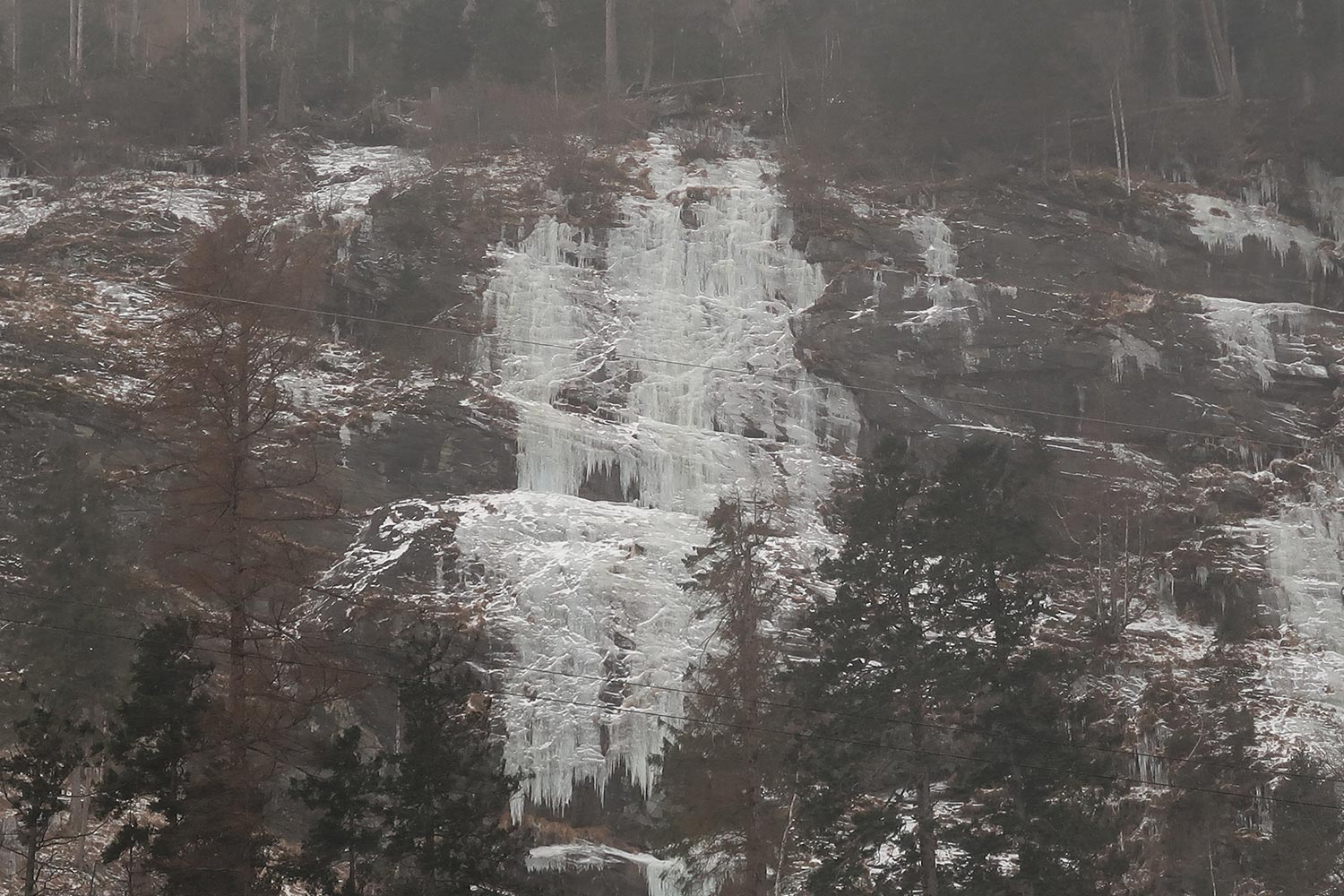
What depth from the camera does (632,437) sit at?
26891 mm

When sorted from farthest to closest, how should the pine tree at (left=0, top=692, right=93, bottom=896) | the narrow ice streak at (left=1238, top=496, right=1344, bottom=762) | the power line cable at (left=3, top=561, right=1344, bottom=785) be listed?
the narrow ice streak at (left=1238, top=496, right=1344, bottom=762), the power line cable at (left=3, top=561, right=1344, bottom=785), the pine tree at (left=0, top=692, right=93, bottom=896)

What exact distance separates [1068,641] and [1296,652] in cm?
414

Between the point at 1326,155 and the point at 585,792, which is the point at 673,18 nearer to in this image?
the point at 1326,155

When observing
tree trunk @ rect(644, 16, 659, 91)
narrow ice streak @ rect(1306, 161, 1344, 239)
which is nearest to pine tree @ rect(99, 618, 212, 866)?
tree trunk @ rect(644, 16, 659, 91)

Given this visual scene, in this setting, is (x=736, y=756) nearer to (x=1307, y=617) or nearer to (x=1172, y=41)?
(x=1307, y=617)

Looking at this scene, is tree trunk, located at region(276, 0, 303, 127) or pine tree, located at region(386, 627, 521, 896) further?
tree trunk, located at region(276, 0, 303, 127)

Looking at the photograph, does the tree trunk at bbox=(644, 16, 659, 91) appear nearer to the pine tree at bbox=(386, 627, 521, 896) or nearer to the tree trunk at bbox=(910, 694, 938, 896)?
the tree trunk at bbox=(910, 694, 938, 896)

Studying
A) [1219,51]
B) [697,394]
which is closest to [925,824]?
[697,394]

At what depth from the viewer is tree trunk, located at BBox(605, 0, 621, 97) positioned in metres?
39.3

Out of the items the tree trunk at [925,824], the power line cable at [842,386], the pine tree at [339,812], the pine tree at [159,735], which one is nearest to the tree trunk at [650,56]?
the power line cable at [842,386]

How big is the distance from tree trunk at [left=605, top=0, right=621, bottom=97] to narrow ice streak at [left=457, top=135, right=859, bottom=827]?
5.31 meters

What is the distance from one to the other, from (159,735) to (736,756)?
6057 mm

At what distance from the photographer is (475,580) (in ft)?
78.5

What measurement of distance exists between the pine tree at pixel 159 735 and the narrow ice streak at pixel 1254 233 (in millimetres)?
28893
